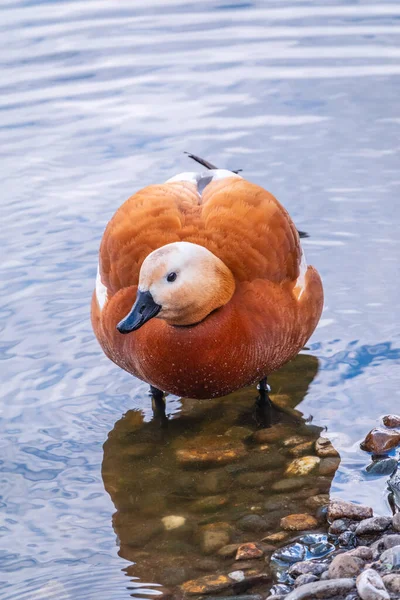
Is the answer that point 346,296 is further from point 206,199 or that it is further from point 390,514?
point 390,514

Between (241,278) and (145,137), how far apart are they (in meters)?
4.62

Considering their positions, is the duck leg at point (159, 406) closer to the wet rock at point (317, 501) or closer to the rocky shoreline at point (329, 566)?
the wet rock at point (317, 501)

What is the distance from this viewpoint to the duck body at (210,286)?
4836 mm

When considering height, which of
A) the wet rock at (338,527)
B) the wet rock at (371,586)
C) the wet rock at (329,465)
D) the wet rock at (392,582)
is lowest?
the wet rock at (329,465)

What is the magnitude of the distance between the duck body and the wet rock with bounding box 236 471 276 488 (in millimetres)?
469

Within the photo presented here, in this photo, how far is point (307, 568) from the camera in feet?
13.8

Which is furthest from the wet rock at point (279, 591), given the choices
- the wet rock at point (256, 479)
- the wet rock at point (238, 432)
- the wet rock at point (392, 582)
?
the wet rock at point (238, 432)

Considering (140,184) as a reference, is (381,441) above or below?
below

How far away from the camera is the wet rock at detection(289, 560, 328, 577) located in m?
4.18

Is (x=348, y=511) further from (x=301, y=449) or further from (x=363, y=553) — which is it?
(x=301, y=449)

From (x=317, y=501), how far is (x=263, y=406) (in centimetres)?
109

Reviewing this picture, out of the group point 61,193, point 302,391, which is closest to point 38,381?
point 302,391

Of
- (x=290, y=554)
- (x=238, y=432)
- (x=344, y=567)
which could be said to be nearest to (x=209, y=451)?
(x=238, y=432)

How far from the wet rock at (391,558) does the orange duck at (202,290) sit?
1.29m
